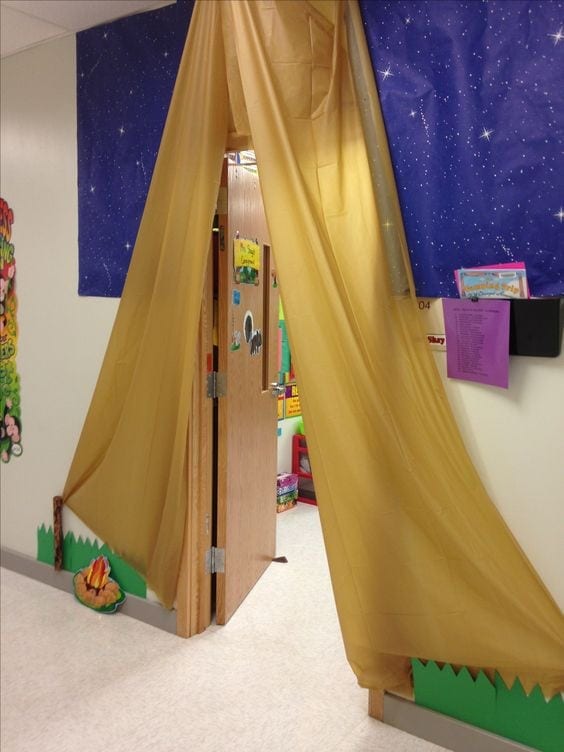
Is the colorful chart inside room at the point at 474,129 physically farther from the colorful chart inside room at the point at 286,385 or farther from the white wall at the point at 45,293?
the colorful chart inside room at the point at 286,385

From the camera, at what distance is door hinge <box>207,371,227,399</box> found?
2.51 meters

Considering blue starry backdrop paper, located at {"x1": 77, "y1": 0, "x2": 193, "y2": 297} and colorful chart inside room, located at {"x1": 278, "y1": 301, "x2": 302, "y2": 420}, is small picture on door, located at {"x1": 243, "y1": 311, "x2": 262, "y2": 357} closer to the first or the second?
blue starry backdrop paper, located at {"x1": 77, "y1": 0, "x2": 193, "y2": 297}

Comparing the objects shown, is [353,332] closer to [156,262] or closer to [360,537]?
[360,537]

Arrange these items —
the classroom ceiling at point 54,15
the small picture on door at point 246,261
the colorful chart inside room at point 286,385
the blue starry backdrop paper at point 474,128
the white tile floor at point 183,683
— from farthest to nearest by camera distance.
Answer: the colorful chart inside room at point 286,385 → the small picture on door at point 246,261 → the classroom ceiling at point 54,15 → the white tile floor at point 183,683 → the blue starry backdrop paper at point 474,128

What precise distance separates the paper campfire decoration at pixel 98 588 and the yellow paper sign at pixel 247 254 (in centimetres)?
146

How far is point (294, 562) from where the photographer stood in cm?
323

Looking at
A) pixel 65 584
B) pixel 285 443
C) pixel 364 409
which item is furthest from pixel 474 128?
pixel 285 443

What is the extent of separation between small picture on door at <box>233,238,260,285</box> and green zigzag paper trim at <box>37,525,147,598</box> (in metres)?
1.34

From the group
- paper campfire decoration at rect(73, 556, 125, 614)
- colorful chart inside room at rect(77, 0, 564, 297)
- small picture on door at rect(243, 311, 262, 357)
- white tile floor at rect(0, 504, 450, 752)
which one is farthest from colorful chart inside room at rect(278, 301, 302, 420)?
colorful chart inside room at rect(77, 0, 564, 297)

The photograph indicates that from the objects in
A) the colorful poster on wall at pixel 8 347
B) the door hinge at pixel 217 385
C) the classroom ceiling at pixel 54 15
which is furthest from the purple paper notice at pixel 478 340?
the colorful poster on wall at pixel 8 347

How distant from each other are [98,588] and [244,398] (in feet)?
3.52

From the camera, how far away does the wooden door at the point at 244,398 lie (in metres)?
2.50

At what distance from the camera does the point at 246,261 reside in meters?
2.66

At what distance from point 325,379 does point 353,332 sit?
17 centimetres
